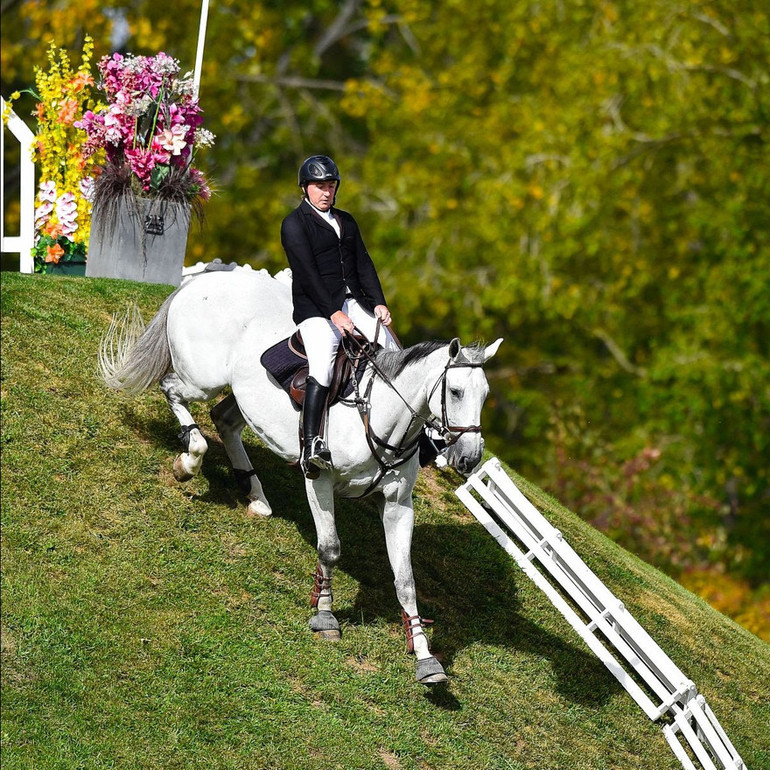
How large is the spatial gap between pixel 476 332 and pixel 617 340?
2539 millimetres

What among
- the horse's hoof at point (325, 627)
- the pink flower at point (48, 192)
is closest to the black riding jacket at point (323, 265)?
the horse's hoof at point (325, 627)

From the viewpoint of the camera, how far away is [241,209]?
72.3 feet

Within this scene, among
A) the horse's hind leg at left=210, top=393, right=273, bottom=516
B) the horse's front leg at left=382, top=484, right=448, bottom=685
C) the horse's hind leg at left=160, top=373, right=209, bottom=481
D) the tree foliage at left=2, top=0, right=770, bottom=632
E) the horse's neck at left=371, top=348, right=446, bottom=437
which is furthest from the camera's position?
the tree foliage at left=2, top=0, right=770, bottom=632

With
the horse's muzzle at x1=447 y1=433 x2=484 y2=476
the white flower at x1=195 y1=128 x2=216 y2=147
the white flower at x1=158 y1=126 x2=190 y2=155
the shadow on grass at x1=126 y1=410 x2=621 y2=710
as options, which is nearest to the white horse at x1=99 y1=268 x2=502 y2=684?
the horse's muzzle at x1=447 y1=433 x2=484 y2=476

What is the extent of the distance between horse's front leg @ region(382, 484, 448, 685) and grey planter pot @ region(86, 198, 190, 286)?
4.60m

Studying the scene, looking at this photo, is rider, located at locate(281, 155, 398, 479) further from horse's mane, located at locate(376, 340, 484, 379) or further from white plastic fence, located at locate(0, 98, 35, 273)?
white plastic fence, located at locate(0, 98, 35, 273)

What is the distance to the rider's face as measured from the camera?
7.86 m

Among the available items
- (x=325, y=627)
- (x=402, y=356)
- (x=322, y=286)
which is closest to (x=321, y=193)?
(x=322, y=286)

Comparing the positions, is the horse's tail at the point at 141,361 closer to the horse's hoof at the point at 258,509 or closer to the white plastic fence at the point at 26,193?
the horse's hoof at the point at 258,509

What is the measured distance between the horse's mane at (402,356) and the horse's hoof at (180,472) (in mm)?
1928

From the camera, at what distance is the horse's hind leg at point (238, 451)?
→ 349 inches

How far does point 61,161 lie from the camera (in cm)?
1148

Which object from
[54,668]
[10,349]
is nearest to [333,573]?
[54,668]

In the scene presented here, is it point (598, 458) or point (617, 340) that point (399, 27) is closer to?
point (617, 340)
